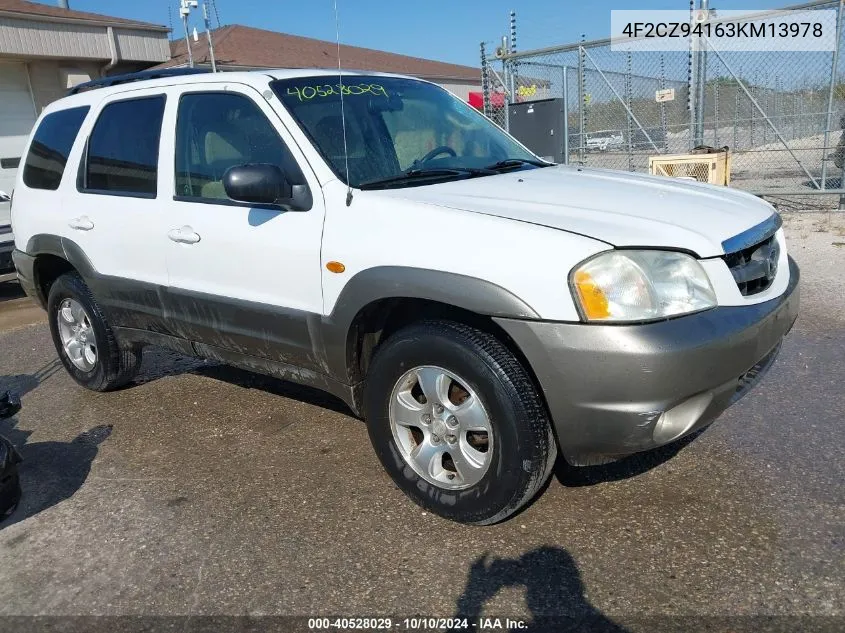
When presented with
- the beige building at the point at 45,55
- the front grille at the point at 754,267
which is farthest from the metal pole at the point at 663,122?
the beige building at the point at 45,55

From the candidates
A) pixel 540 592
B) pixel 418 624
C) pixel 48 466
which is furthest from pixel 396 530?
pixel 48 466

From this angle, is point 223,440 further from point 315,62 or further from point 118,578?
point 315,62

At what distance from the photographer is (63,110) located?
4750 mm

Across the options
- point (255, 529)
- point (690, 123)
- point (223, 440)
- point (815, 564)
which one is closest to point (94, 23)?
point (690, 123)

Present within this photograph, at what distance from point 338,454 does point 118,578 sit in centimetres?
124

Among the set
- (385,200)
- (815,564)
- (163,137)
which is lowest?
(815,564)

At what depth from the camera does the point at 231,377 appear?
5.14 m

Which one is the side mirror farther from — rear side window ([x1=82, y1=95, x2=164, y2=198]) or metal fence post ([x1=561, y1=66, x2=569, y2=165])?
metal fence post ([x1=561, y1=66, x2=569, y2=165])

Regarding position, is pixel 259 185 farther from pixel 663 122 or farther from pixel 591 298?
pixel 663 122

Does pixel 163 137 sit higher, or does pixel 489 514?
pixel 163 137

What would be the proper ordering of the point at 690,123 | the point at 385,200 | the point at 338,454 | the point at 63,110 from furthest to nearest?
1. the point at 690,123
2. the point at 63,110
3. the point at 338,454
4. the point at 385,200

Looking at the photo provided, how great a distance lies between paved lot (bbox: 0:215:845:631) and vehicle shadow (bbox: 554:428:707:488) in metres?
0.01

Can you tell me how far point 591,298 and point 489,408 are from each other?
578 millimetres

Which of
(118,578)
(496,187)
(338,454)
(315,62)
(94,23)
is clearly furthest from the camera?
(315,62)
